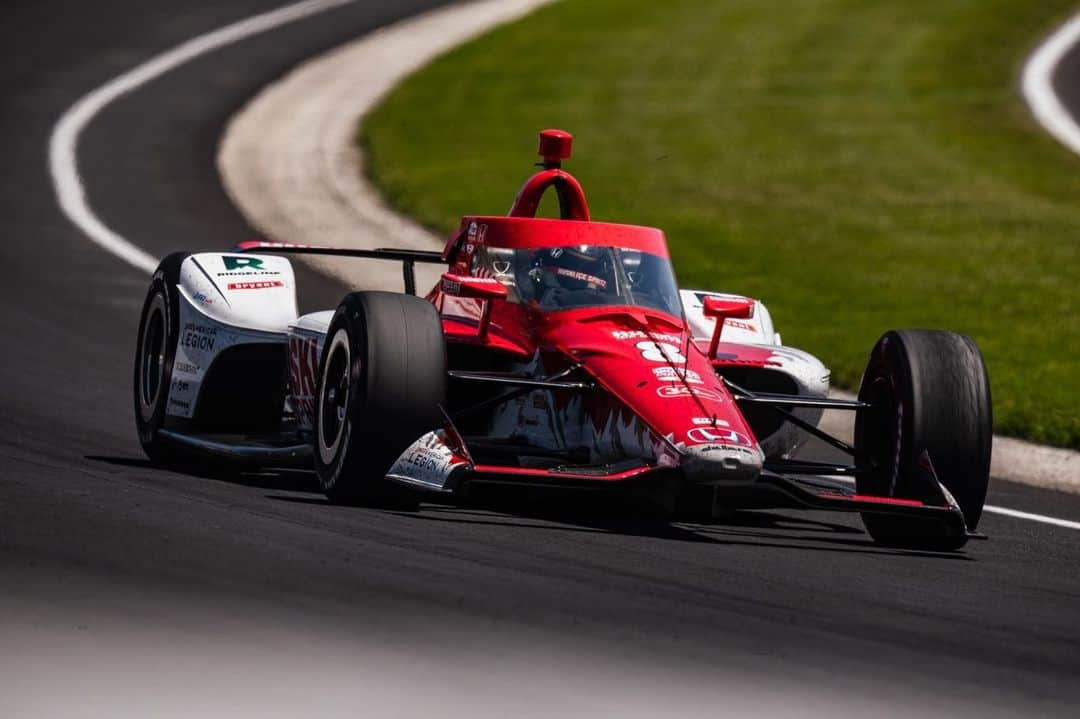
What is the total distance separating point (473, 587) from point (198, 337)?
4338mm

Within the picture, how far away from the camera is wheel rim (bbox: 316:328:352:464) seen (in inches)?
338

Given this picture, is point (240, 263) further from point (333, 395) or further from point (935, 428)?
point (935, 428)

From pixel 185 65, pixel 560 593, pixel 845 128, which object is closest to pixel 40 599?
pixel 560 593

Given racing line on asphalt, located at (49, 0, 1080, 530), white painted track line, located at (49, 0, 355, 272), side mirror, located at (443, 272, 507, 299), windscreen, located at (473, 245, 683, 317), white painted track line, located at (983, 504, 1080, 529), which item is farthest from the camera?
racing line on asphalt, located at (49, 0, 1080, 530)

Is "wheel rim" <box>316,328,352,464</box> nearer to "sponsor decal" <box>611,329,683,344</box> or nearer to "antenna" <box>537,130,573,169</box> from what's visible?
"sponsor decal" <box>611,329,683,344</box>

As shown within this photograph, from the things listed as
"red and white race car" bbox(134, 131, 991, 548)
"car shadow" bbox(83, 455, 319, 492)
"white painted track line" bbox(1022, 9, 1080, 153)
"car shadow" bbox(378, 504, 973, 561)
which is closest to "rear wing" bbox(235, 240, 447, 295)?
"red and white race car" bbox(134, 131, 991, 548)

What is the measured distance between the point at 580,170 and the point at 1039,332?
26.6ft

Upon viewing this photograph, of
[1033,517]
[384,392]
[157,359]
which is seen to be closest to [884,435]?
[1033,517]

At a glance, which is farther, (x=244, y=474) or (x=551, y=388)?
(x=244, y=474)

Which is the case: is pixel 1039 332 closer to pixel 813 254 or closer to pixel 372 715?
pixel 813 254

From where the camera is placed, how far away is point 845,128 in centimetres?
2527

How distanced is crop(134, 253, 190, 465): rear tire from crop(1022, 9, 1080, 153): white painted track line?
16394 millimetres

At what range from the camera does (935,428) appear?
340 inches

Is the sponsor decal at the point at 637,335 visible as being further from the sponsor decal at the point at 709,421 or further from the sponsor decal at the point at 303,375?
the sponsor decal at the point at 303,375
